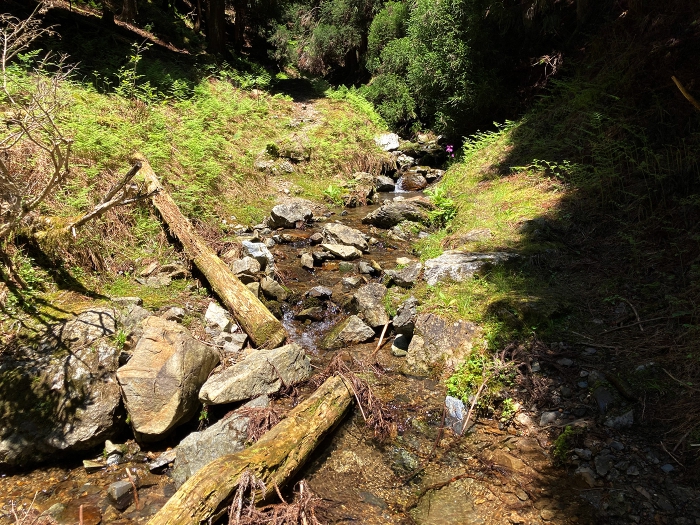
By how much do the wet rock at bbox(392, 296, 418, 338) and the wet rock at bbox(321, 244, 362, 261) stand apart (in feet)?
9.03

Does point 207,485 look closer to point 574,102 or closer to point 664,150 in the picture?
point 664,150

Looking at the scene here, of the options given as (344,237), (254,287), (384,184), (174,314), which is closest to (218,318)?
(174,314)

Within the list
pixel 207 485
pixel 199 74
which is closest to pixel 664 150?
pixel 207 485

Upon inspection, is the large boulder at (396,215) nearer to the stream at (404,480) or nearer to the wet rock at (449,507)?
the stream at (404,480)

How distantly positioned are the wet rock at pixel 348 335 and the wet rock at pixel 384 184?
8.22 meters

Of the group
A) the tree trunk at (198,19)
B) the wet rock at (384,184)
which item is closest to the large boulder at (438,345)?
the wet rock at (384,184)

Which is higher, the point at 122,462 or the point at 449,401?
the point at 122,462

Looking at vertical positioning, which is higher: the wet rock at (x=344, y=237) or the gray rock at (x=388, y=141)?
the gray rock at (x=388, y=141)

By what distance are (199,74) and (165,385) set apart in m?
13.3

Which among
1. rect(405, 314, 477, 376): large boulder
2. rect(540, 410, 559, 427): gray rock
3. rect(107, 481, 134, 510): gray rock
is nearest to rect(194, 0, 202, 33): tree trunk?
rect(405, 314, 477, 376): large boulder

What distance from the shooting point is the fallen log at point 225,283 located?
5.54 meters

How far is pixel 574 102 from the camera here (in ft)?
32.0

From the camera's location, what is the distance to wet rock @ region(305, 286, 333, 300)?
6.97 m

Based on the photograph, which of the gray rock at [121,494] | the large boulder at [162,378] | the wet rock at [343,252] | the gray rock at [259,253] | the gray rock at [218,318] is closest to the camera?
the gray rock at [121,494]
